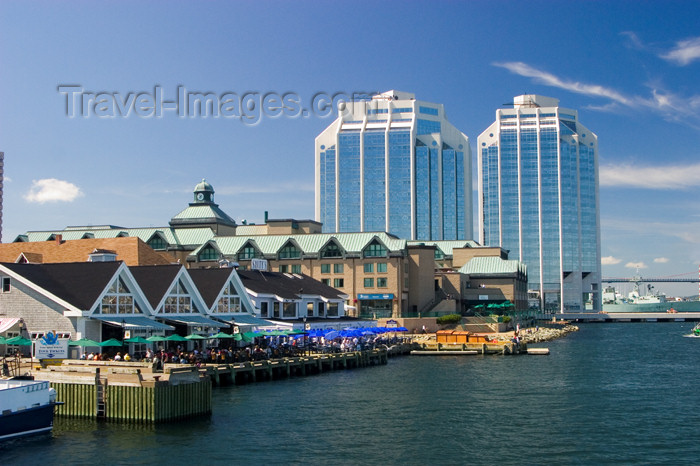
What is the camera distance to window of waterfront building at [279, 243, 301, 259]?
439ft

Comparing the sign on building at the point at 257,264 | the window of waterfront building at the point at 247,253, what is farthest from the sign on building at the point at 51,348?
the window of waterfront building at the point at 247,253

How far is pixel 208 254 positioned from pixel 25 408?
97.4m

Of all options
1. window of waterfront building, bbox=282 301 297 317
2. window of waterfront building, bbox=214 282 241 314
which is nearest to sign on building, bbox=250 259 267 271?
window of waterfront building, bbox=282 301 297 317

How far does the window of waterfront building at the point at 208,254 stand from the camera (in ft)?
447

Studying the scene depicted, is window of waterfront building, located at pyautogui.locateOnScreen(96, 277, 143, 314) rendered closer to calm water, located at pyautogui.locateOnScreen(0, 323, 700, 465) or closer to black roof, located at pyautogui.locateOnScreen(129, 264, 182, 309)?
black roof, located at pyautogui.locateOnScreen(129, 264, 182, 309)

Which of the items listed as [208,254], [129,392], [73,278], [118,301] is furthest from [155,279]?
[208,254]

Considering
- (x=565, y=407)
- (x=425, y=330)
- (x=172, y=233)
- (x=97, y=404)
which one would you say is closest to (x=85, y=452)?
(x=97, y=404)

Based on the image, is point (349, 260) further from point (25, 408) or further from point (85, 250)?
point (25, 408)

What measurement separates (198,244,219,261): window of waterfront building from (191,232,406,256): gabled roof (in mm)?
1000

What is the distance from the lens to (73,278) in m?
64.7

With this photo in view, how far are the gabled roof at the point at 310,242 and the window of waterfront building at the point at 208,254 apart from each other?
3.28 ft

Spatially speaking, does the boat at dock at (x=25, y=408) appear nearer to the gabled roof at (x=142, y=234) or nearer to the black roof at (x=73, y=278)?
the black roof at (x=73, y=278)

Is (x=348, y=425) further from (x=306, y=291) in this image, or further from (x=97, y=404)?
(x=306, y=291)

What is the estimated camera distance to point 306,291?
10156 cm
